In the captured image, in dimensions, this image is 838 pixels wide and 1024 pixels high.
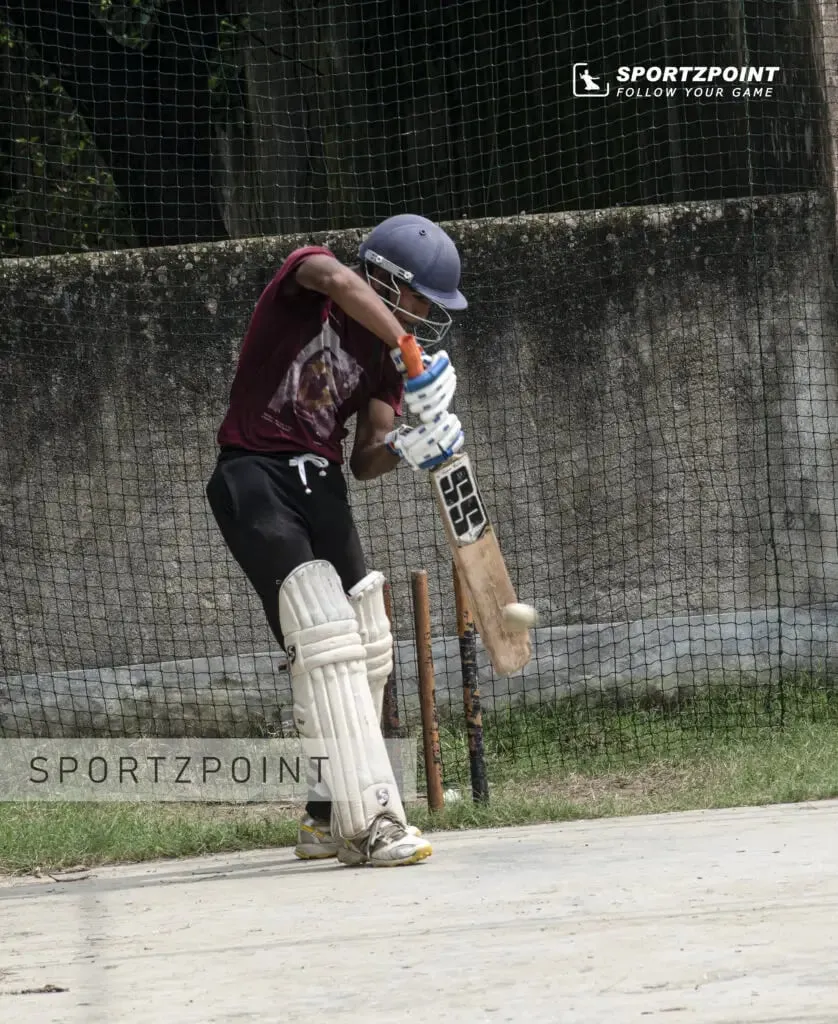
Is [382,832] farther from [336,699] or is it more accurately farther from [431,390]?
[431,390]

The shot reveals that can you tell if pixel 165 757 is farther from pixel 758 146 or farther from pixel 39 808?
pixel 758 146

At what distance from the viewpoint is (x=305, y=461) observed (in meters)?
4.20

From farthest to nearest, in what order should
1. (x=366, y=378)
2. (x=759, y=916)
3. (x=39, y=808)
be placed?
(x=39, y=808), (x=366, y=378), (x=759, y=916)

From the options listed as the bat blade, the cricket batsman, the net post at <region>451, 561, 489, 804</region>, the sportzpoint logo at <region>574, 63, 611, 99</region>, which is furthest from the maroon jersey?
the sportzpoint logo at <region>574, 63, 611, 99</region>

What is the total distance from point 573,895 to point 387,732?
1806mm

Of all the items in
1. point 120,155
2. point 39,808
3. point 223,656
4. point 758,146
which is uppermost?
point 120,155

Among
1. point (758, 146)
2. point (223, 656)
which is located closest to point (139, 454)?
point (223, 656)

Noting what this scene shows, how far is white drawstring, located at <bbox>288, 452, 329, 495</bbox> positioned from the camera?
4.17 m

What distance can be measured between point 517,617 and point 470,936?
133 cm

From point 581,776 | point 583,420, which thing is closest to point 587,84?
point 583,420

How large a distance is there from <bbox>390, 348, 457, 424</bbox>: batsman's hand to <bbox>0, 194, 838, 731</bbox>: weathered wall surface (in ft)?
8.91

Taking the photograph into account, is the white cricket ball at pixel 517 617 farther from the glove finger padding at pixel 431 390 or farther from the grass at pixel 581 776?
the grass at pixel 581 776

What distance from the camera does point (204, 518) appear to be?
262 inches

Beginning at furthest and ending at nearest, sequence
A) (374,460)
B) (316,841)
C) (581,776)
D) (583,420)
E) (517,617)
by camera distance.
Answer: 1. (583,420)
2. (581,776)
3. (374,460)
4. (316,841)
5. (517,617)
